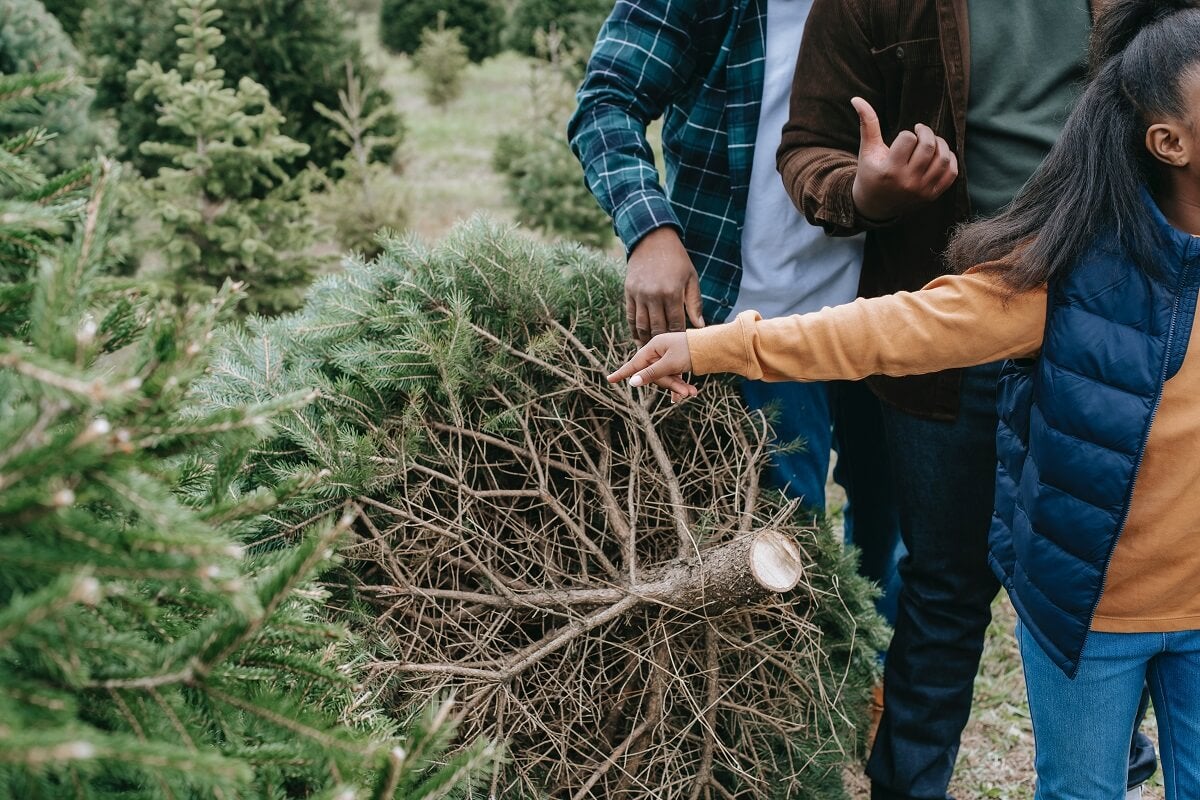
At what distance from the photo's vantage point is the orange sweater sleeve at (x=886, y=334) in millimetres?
1799

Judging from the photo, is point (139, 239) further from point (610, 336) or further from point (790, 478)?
point (790, 478)

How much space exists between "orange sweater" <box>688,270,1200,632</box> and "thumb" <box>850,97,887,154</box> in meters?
0.31

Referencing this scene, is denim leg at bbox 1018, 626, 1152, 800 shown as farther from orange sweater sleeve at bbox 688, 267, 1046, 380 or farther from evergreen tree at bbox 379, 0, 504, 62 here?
evergreen tree at bbox 379, 0, 504, 62

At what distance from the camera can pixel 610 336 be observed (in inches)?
95.7

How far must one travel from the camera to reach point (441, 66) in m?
12.8

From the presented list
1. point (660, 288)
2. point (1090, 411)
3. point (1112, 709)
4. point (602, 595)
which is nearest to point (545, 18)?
point (660, 288)

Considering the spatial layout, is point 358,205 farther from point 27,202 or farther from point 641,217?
point 27,202

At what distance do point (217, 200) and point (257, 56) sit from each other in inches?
99.8

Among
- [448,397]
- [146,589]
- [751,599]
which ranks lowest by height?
[751,599]

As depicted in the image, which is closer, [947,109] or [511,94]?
[947,109]

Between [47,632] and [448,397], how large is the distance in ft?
4.41

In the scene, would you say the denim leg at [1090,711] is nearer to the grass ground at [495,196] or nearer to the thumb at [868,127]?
the grass ground at [495,196]

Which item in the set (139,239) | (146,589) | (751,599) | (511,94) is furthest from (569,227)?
(511,94)

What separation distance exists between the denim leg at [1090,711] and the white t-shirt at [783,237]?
0.89 meters
